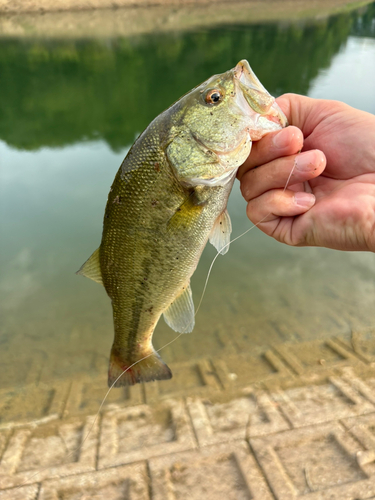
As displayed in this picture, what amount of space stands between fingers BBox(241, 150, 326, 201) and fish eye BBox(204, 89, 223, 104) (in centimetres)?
53

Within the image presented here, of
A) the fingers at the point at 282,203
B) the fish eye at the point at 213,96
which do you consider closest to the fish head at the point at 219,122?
the fish eye at the point at 213,96

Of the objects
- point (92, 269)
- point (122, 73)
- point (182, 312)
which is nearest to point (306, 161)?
point (182, 312)

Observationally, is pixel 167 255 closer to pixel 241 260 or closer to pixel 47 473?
pixel 47 473

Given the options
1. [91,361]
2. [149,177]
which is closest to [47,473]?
[91,361]

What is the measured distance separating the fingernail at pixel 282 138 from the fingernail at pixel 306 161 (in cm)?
11

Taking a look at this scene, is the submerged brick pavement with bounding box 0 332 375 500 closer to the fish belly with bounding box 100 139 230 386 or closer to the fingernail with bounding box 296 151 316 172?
the fish belly with bounding box 100 139 230 386

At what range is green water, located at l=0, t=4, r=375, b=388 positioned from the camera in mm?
4730

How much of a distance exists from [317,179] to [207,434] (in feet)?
8.45

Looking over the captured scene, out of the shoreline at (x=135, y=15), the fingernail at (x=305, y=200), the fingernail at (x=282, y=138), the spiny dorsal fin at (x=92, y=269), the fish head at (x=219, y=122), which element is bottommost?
the fingernail at (x=305, y=200)

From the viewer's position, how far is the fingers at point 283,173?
1.96 meters

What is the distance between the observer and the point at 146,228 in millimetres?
2043

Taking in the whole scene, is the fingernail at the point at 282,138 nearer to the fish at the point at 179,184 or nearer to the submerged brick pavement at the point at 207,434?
the fish at the point at 179,184

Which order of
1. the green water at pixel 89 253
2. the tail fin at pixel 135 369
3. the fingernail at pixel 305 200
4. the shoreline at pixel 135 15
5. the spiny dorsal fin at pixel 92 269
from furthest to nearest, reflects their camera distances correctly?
1. the shoreline at pixel 135 15
2. the green water at pixel 89 253
3. the tail fin at pixel 135 369
4. the spiny dorsal fin at pixel 92 269
5. the fingernail at pixel 305 200

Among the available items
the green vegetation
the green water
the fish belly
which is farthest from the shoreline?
the fish belly
